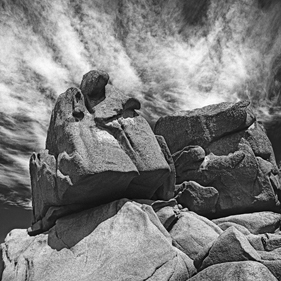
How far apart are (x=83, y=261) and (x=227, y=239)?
3327mm

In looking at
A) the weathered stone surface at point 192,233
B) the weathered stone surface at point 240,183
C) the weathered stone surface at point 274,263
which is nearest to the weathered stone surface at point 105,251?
the weathered stone surface at point 192,233

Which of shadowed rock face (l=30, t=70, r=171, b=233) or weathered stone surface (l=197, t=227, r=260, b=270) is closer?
weathered stone surface (l=197, t=227, r=260, b=270)

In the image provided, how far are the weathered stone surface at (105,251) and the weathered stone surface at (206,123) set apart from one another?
6.04 metres

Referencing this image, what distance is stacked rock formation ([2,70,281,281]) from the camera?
280 inches

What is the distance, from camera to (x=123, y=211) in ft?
27.8

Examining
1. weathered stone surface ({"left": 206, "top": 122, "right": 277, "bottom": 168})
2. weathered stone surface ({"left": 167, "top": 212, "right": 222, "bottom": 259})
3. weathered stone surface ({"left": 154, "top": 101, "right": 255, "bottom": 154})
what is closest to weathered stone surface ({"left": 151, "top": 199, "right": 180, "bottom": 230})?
weathered stone surface ({"left": 167, "top": 212, "right": 222, "bottom": 259})

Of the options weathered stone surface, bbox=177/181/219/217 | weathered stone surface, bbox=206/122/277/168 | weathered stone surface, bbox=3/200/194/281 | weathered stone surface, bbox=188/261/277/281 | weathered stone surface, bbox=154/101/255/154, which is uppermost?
weathered stone surface, bbox=154/101/255/154

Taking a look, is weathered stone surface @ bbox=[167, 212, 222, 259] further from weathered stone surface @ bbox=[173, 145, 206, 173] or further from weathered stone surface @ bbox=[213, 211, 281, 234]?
weathered stone surface @ bbox=[173, 145, 206, 173]

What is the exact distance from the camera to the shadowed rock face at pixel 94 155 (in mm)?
8398

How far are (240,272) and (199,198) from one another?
6.95 metres

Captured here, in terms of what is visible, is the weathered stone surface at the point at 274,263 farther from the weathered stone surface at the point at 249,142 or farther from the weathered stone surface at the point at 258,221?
the weathered stone surface at the point at 249,142

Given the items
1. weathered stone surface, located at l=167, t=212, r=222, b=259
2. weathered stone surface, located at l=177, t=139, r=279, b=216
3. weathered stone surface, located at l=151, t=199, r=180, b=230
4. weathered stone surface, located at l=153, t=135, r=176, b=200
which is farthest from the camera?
weathered stone surface, located at l=177, t=139, r=279, b=216

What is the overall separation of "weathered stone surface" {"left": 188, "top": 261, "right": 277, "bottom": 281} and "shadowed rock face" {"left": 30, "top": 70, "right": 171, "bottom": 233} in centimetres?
340

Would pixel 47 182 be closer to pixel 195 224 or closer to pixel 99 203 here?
pixel 99 203
